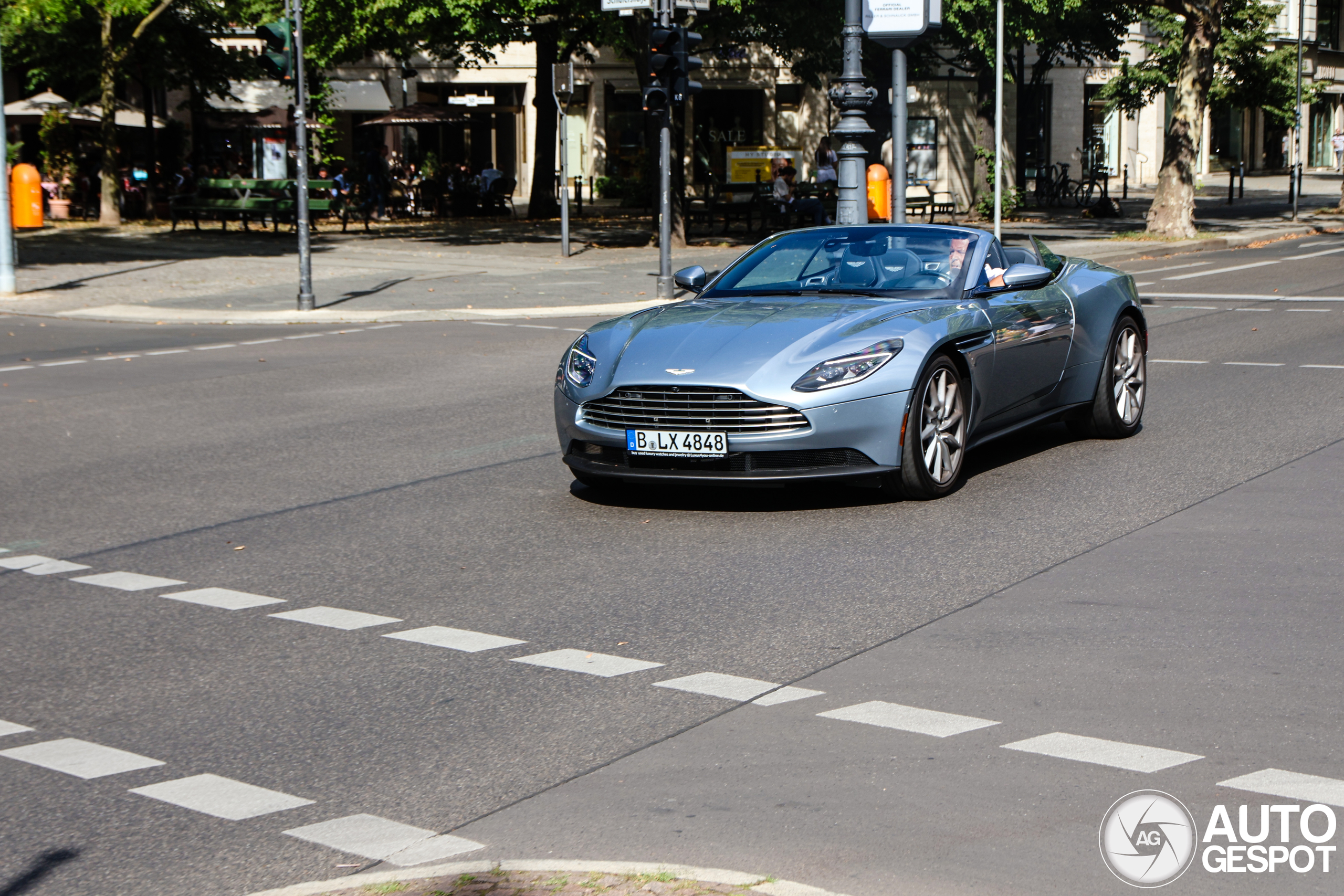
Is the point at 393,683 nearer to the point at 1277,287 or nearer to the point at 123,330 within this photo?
the point at 123,330

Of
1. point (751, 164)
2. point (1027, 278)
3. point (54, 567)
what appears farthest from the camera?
point (751, 164)

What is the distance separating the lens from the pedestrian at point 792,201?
3084 cm

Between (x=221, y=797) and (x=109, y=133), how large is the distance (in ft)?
116

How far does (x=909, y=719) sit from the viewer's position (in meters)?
4.91

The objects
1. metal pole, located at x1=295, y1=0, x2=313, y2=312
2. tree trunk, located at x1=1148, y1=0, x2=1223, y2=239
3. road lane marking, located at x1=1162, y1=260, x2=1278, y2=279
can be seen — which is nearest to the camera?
metal pole, located at x1=295, y1=0, x2=313, y2=312

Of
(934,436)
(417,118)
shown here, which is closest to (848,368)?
(934,436)

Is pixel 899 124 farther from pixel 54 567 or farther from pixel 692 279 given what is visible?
pixel 54 567

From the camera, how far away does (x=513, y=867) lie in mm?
3766

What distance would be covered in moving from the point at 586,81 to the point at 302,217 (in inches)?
1348

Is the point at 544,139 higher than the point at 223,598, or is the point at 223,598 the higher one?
the point at 544,139

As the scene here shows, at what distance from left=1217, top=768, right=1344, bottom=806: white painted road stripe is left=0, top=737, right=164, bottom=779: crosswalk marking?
295 cm

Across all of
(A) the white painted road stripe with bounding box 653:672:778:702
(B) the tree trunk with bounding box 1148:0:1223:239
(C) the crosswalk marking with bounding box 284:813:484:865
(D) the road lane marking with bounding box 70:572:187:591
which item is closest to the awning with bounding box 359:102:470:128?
(B) the tree trunk with bounding box 1148:0:1223:239

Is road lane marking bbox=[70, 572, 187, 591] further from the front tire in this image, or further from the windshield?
the windshield

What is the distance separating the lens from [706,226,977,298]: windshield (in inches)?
356
